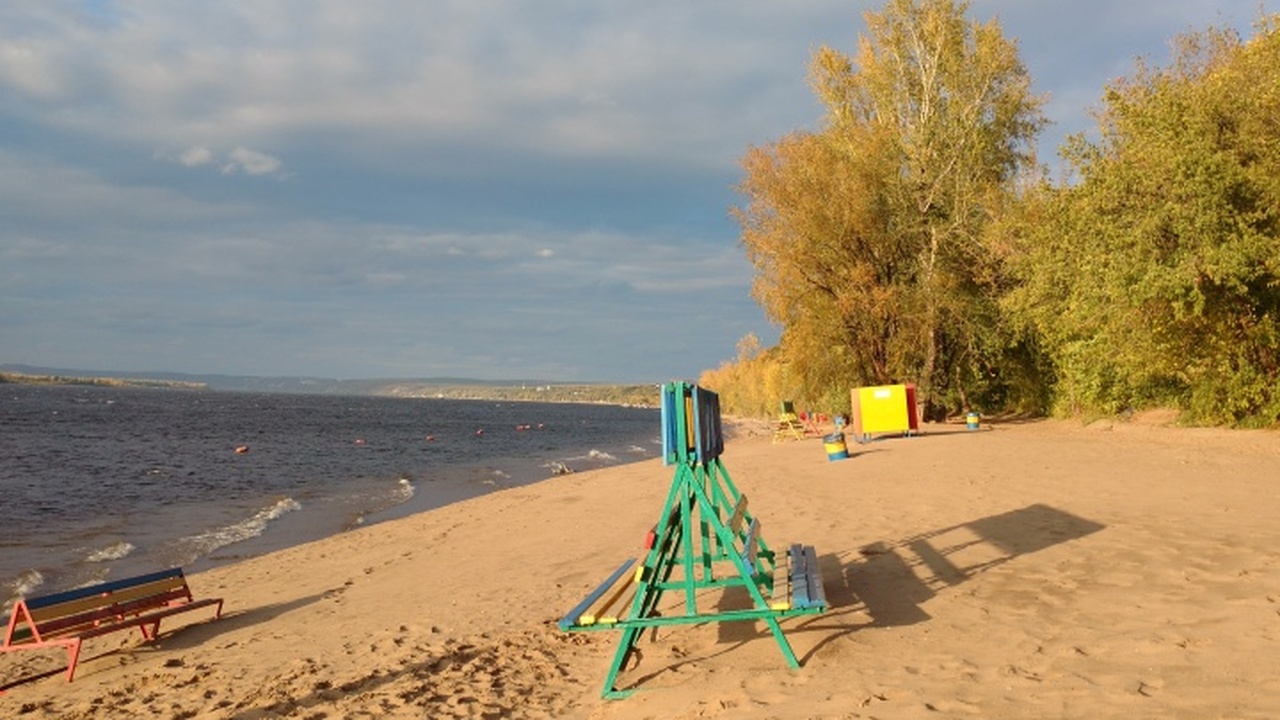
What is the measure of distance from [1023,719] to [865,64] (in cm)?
3105

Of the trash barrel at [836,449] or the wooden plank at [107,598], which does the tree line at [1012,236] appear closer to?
the trash barrel at [836,449]

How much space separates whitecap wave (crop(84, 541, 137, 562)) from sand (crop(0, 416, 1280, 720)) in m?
3.59

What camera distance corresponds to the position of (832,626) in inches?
288

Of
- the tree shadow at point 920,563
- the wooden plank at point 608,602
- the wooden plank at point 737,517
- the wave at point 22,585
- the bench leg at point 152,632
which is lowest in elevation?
the wave at point 22,585

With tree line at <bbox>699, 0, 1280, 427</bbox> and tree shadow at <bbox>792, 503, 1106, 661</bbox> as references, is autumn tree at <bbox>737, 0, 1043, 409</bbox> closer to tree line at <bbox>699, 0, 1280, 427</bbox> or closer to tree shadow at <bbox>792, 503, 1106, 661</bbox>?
tree line at <bbox>699, 0, 1280, 427</bbox>

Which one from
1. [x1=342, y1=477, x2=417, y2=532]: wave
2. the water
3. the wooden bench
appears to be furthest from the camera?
[x1=342, y1=477, x2=417, y2=532]: wave

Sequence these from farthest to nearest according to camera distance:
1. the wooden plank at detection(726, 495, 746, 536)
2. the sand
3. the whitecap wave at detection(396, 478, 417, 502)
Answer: the whitecap wave at detection(396, 478, 417, 502)
the wooden plank at detection(726, 495, 746, 536)
the sand

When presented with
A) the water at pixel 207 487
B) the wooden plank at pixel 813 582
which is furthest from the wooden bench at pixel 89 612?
the wooden plank at pixel 813 582

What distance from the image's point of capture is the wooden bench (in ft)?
28.2

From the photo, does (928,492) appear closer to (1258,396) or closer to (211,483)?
(1258,396)

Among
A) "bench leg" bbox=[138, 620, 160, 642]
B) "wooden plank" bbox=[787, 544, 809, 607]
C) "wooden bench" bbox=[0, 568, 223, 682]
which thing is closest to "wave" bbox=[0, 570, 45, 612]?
"wooden bench" bbox=[0, 568, 223, 682]

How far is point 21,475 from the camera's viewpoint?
32656 millimetres

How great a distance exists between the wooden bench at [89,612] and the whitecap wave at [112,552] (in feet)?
24.4

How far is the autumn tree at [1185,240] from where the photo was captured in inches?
735
